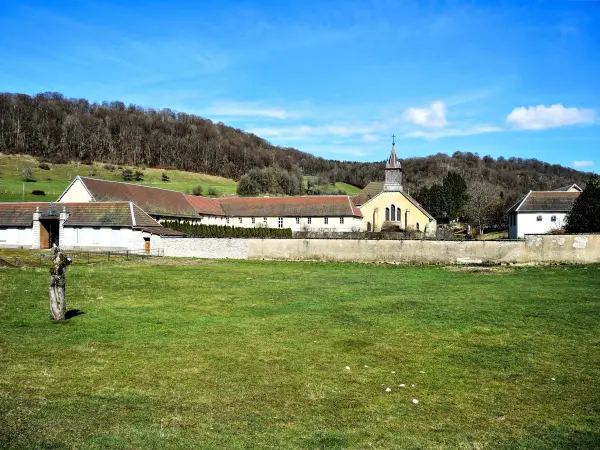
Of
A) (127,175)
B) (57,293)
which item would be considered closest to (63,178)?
(127,175)

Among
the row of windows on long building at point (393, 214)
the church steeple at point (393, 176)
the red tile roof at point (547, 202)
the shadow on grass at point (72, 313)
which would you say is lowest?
the shadow on grass at point (72, 313)

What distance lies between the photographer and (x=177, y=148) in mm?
116188

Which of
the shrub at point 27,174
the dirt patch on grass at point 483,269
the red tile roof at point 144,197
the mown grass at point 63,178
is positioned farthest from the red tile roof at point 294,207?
the shrub at point 27,174

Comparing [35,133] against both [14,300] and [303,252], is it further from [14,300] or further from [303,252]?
[14,300]

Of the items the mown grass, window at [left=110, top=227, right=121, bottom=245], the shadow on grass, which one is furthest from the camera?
the mown grass

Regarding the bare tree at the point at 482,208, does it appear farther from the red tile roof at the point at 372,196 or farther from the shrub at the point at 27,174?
the shrub at the point at 27,174

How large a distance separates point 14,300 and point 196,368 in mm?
9770

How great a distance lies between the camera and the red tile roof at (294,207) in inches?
2420

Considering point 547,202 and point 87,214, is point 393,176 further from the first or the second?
point 87,214

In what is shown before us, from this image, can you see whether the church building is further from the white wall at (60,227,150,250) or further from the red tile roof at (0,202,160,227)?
the white wall at (60,227,150,250)

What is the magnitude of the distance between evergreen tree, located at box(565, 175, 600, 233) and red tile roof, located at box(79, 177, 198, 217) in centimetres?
3969

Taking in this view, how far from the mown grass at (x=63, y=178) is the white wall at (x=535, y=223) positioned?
2115 inches

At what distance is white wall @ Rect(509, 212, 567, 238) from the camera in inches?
2092

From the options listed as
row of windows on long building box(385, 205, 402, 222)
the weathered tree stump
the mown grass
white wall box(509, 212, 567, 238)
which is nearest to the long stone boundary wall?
the weathered tree stump
